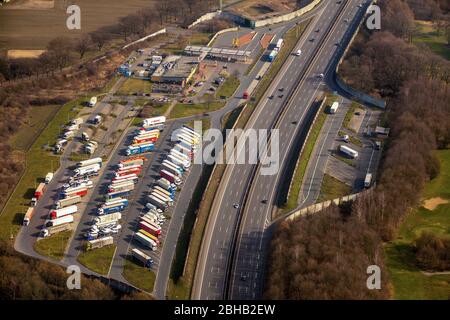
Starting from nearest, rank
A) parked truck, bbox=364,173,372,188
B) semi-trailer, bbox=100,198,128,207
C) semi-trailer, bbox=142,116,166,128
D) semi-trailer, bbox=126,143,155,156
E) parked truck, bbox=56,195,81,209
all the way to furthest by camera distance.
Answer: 1. parked truck, bbox=56,195,81,209
2. semi-trailer, bbox=100,198,128,207
3. parked truck, bbox=364,173,372,188
4. semi-trailer, bbox=126,143,155,156
5. semi-trailer, bbox=142,116,166,128

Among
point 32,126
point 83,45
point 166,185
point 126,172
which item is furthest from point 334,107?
point 83,45

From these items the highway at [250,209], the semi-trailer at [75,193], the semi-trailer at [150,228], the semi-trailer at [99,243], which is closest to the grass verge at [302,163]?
the highway at [250,209]

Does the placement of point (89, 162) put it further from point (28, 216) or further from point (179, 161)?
point (28, 216)

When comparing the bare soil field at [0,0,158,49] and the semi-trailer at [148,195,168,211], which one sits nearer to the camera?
the semi-trailer at [148,195,168,211]

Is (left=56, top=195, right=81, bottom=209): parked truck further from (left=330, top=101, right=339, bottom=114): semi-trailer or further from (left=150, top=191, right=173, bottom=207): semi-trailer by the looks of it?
(left=330, top=101, right=339, bottom=114): semi-trailer

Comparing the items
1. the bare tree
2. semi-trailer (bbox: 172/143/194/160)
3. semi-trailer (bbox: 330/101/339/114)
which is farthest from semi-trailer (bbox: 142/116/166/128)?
the bare tree
